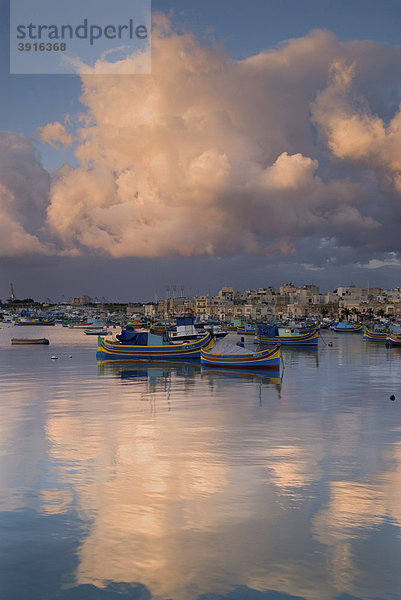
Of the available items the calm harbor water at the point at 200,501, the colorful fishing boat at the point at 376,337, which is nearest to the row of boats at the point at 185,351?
the calm harbor water at the point at 200,501

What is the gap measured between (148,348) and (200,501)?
148 ft

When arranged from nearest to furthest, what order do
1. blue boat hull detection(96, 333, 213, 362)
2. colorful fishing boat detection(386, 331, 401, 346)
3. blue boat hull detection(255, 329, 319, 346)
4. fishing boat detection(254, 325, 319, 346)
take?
blue boat hull detection(96, 333, 213, 362) < fishing boat detection(254, 325, 319, 346) < blue boat hull detection(255, 329, 319, 346) < colorful fishing boat detection(386, 331, 401, 346)

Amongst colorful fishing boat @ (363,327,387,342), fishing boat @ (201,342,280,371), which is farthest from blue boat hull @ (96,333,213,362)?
colorful fishing boat @ (363,327,387,342)

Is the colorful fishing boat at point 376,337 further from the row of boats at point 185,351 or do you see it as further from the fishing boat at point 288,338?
the row of boats at point 185,351

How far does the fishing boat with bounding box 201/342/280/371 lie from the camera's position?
4866cm

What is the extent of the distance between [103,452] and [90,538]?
26.5 feet

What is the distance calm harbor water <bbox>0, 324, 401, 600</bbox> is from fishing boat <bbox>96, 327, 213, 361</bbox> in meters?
26.4

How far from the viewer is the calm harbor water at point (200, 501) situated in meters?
11.0

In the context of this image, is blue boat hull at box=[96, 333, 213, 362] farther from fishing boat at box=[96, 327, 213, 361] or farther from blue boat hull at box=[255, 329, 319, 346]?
blue boat hull at box=[255, 329, 319, 346]

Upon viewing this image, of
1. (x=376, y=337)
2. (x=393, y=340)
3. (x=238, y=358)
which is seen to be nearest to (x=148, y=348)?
(x=238, y=358)

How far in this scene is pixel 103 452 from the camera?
2081cm

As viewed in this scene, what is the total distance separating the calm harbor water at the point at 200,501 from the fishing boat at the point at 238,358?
15.3 metres

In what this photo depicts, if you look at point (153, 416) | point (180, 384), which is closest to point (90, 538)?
point (153, 416)

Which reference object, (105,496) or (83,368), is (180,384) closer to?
(83,368)
